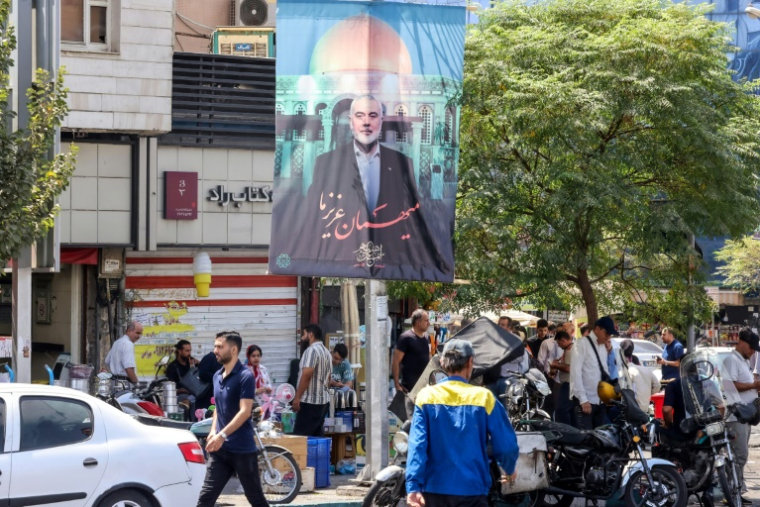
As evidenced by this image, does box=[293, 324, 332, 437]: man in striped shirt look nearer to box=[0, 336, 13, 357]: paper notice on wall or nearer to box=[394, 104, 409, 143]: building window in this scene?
box=[394, 104, 409, 143]: building window

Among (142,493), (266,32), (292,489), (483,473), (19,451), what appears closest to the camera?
(483,473)

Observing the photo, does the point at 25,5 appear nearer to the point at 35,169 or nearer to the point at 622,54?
the point at 35,169

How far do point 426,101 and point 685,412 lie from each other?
4200 mm

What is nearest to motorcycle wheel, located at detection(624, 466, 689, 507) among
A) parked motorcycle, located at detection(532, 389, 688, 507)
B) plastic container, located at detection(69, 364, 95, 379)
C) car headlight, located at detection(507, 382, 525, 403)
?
parked motorcycle, located at detection(532, 389, 688, 507)

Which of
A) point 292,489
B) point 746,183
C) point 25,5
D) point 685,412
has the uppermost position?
point 25,5

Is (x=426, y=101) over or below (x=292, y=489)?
over

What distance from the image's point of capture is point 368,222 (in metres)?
11.9

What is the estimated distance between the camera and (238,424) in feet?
29.1

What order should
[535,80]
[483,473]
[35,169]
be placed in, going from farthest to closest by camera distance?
1. [535,80]
2. [35,169]
3. [483,473]

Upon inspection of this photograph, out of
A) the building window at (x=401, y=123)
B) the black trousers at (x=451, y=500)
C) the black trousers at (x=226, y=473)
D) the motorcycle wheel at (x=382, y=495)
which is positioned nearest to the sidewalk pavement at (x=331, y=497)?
the motorcycle wheel at (x=382, y=495)

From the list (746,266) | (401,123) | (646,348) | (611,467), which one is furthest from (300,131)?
(746,266)

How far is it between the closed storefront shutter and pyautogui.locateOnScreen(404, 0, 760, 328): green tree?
577cm

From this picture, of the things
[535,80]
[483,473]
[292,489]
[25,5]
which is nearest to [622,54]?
[535,80]

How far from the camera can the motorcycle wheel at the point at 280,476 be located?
11.8 m
